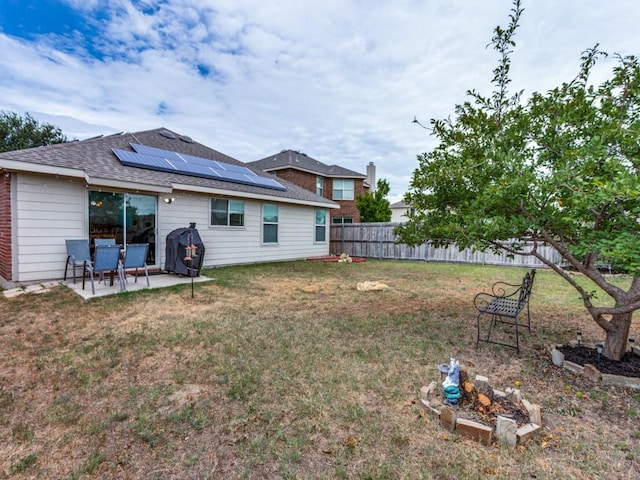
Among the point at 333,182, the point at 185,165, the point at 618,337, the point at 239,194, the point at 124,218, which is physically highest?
the point at 333,182

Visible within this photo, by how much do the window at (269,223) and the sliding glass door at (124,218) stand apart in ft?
12.9

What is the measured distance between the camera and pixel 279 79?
12.8m

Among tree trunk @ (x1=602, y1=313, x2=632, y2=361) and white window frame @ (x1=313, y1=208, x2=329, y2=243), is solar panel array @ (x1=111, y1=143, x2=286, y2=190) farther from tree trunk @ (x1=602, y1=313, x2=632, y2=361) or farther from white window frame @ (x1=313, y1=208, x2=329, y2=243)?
tree trunk @ (x1=602, y1=313, x2=632, y2=361)

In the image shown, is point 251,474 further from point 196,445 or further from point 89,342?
point 89,342

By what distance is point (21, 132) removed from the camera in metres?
23.6

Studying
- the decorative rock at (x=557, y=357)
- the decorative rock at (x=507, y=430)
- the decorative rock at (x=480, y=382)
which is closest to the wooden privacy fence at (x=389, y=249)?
the decorative rock at (x=557, y=357)

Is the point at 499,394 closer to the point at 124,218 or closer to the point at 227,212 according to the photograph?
the point at 124,218

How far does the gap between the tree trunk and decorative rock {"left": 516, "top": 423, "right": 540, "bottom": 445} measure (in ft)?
5.93

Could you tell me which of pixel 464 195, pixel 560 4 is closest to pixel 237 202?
pixel 464 195

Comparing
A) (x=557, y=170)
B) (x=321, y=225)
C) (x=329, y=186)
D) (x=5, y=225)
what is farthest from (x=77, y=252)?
(x=329, y=186)

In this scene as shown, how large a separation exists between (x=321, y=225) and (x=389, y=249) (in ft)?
11.3

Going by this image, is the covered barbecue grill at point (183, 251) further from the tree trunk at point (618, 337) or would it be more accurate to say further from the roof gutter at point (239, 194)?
the tree trunk at point (618, 337)

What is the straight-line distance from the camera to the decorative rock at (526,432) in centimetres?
203

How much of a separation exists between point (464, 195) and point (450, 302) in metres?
2.95
